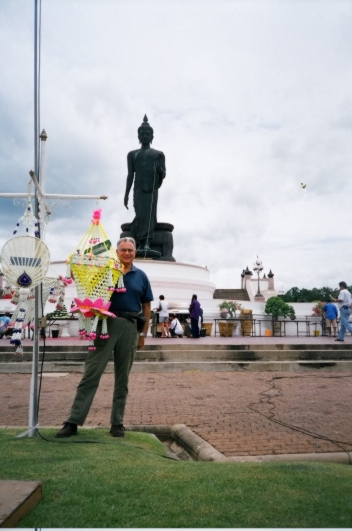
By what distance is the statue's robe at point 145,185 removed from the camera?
950 inches

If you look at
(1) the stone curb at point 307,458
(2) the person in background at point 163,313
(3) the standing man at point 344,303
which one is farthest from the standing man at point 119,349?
(2) the person in background at point 163,313

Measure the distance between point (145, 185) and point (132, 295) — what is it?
2040cm

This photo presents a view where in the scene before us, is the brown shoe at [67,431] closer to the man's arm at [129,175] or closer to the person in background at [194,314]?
the person in background at [194,314]

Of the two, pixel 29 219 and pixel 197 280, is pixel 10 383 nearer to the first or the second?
pixel 29 219

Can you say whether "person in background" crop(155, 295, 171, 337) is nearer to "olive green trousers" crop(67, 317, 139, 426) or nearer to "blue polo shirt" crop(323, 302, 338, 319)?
"blue polo shirt" crop(323, 302, 338, 319)

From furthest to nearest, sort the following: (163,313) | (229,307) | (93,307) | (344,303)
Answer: (229,307), (163,313), (344,303), (93,307)

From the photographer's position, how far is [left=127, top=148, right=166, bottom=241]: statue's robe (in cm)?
2414

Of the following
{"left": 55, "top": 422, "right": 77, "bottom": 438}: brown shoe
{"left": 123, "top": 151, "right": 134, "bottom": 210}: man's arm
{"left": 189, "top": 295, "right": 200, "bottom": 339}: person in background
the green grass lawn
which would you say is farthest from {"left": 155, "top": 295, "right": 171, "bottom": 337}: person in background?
the green grass lawn

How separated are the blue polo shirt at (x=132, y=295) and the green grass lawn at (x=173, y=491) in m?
1.28

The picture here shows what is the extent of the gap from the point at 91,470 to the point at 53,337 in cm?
1431

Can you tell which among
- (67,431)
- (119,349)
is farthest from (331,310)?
(67,431)

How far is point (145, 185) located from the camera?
24.3 metres

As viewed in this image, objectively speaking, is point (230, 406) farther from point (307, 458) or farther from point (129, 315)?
point (129, 315)

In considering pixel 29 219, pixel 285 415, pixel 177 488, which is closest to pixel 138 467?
pixel 177 488
